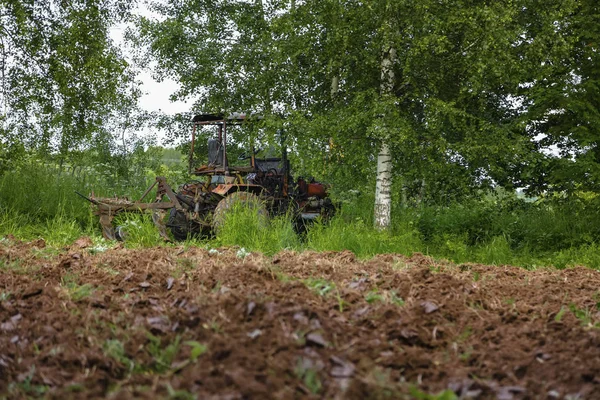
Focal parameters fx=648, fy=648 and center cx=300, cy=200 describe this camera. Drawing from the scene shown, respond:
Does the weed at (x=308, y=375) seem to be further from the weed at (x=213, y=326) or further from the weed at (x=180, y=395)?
the weed at (x=213, y=326)

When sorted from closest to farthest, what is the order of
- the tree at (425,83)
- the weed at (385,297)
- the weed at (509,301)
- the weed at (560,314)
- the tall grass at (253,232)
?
the weed at (560,314), the weed at (385,297), the weed at (509,301), the tall grass at (253,232), the tree at (425,83)

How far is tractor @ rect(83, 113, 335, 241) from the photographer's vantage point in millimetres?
10047

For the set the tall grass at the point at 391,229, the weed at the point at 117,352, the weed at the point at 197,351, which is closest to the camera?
the weed at the point at 197,351

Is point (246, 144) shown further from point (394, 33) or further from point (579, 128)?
point (579, 128)

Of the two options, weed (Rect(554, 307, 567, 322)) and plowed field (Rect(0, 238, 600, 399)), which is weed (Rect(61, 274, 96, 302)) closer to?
plowed field (Rect(0, 238, 600, 399))

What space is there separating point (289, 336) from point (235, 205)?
7.04 metres

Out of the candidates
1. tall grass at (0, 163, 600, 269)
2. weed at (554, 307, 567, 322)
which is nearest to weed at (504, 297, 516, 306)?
weed at (554, 307, 567, 322)

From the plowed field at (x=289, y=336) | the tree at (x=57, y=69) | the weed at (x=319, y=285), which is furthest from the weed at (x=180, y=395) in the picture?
the tree at (x=57, y=69)

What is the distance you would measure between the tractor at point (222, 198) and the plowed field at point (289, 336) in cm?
543

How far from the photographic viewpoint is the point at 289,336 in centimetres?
267

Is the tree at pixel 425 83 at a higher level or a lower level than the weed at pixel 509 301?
higher

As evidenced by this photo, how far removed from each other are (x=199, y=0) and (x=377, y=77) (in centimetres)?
855

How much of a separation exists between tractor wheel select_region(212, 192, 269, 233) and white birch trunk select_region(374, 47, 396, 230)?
228 centimetres

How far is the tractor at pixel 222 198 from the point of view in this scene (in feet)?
33.0
